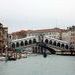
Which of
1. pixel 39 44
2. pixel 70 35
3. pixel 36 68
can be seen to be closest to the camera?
pixel 36 68

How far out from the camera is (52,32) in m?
85.3

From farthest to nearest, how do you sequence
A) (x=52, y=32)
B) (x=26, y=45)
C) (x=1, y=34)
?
(x=52, y=32), (x=26, y=45), (x=1, y=34)

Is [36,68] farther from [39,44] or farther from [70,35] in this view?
[70,35]

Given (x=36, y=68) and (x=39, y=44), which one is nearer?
(x=36, y=68)

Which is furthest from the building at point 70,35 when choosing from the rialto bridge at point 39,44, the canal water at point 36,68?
the canal water at point 36,68

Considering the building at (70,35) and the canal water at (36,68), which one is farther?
the building at (70,35)

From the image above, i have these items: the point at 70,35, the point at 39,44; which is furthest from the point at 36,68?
the point at 70,35

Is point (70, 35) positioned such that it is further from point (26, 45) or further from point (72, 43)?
point (26, 45)

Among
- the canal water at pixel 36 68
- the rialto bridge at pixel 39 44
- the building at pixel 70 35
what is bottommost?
the canal water at pixel 36 68

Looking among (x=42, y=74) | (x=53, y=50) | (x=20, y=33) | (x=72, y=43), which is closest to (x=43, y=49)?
(x=53, y=50)

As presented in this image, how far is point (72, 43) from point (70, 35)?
197 inches

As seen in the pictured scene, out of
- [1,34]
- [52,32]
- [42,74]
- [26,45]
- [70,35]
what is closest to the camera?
[42,74]

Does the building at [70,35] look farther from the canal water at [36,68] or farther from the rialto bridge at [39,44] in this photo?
the canal water at [36,68]

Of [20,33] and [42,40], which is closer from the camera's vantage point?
[42,40]
